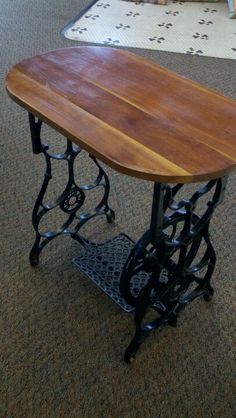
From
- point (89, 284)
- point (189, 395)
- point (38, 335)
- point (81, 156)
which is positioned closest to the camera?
point (189, 395)

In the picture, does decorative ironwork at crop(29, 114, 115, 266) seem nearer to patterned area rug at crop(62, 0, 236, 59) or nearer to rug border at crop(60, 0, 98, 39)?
patterned area rug at crop(62, 0, 236, 59)

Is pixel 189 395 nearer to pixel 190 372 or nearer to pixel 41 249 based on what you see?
pixel 190 372

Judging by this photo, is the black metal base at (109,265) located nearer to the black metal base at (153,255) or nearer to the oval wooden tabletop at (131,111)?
the black metal base at (153,255)

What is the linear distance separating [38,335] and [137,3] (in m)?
2.68

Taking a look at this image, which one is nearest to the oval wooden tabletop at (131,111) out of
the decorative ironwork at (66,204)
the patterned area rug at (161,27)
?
the decorative ironwork at (66,204)

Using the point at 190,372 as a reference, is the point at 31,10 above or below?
above

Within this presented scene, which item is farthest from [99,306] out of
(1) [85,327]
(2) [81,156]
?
(2) [81,156]

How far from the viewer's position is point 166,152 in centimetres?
70

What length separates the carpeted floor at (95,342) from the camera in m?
0.96

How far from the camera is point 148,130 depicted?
2.46ft

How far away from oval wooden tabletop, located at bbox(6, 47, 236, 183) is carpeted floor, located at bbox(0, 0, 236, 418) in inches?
22.7

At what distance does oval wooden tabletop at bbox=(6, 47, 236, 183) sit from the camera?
684mm

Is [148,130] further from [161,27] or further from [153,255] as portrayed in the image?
[161,27]

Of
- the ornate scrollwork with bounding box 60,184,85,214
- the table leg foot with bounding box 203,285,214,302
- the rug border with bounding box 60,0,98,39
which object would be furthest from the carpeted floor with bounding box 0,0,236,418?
the rug border with bounding box 60,0,98,39
